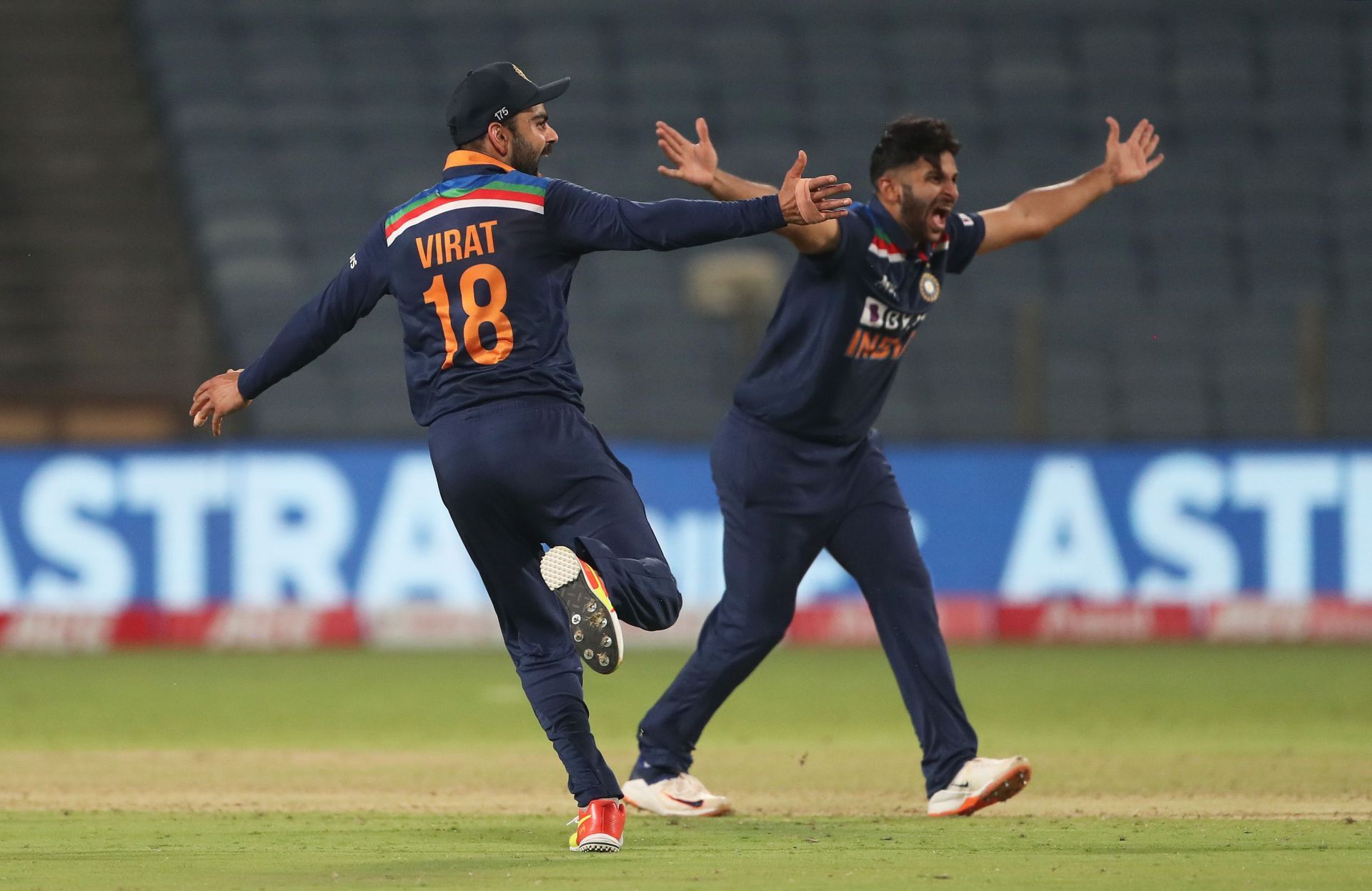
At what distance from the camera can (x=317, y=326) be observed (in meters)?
5.84

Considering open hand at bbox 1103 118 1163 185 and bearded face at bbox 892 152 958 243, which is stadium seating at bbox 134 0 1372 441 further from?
bearded face at bbox 892 152 958 243

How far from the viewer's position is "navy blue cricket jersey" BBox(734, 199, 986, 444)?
6.63m

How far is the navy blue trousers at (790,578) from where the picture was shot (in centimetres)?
672

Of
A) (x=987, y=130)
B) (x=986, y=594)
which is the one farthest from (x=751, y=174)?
(x=986, y=594)

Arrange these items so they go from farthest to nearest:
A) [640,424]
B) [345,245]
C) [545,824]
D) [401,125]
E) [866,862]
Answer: [401,125] → [345,245] → [640,424] → [545,824] → [866,862]

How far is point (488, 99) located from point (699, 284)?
8.23 metres

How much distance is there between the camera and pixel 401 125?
61.7ft

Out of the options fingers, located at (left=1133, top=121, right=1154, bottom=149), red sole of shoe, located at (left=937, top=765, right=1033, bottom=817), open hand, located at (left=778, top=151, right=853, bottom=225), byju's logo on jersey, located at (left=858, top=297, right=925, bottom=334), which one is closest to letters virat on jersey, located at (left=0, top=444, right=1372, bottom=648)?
fingers, located at (left=1133, top=121, right=1154, bottom=149)

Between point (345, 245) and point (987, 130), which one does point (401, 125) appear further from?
point (987, 130)

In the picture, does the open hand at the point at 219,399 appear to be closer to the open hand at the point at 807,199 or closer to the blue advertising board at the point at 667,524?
the open hand at the point at 807,199

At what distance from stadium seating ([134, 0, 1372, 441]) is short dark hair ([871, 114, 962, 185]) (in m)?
8.26

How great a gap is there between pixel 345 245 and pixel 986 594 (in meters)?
7.16

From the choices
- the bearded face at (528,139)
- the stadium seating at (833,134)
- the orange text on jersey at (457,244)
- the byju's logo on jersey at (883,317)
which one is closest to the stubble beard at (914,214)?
the byju's logo on jersey at (883,317)

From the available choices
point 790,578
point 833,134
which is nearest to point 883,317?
point 790,578
